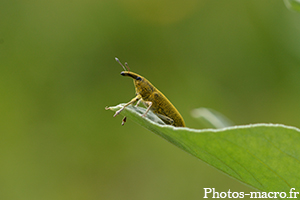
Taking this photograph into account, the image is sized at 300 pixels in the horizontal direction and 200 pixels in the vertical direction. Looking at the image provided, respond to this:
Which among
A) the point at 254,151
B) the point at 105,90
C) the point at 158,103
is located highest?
the point at 105,90

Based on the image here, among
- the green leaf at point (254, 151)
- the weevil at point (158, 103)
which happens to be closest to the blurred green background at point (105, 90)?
the weevil at point (158, 103)

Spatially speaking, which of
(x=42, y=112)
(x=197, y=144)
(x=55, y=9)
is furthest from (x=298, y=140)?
(x=55, y=9)

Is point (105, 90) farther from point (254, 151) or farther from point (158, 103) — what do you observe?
point (254, 151)

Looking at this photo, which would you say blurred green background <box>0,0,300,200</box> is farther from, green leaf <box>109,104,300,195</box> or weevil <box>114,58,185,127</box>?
green leaf <box>109,104,300,195</box>

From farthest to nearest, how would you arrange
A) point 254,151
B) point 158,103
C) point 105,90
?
point 105,90
point 158,103
point 254,151

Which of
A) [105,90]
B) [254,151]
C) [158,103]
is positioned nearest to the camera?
[254,151]

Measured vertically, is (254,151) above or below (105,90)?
below

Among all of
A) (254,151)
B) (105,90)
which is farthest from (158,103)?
(105,90)
